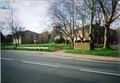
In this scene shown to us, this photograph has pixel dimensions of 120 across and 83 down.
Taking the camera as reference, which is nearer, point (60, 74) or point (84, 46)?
point (60, 74)

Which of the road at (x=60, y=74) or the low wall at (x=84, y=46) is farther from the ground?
the low wall at (x=84, y=46)

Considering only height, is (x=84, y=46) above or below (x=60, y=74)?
above

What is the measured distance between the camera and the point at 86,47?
14.8 metres

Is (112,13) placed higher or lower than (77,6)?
lower

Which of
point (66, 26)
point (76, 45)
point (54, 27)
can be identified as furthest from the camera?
point (66, 26)

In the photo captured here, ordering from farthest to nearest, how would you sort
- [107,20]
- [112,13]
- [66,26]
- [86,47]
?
[66,26]
[86,47]
[107,20]
[112,13]

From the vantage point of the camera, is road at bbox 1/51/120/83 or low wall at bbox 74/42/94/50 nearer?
road at bbox 1/51/120/83

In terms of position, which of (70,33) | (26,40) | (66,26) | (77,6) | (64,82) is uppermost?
(77,6)

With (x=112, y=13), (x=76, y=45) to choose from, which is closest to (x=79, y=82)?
(x=112, y=13)

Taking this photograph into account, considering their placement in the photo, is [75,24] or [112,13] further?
[75,24]

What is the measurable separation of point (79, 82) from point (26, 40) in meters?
4.05

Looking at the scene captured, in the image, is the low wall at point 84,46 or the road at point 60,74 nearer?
the road at point 60,74

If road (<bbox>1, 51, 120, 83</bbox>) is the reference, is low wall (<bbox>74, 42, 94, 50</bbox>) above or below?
above

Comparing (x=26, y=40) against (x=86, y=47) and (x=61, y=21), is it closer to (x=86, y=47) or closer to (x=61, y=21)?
(x=86, y=47)
